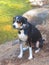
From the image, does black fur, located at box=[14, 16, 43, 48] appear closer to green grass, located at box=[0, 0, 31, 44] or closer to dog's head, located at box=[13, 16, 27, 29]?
dog's head, located at box=[13, 16, 27, 29]

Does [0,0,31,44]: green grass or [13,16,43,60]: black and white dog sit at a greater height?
[13,16,43,60]: black and white dog

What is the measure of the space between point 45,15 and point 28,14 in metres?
0.70

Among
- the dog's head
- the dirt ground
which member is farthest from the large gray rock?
the dog's head

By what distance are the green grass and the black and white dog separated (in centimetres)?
235

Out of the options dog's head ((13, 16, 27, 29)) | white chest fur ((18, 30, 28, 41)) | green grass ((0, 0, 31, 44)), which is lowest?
green grass ((0, 0, 31, 44))

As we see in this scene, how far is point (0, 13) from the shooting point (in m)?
11.2

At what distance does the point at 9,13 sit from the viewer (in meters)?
11.2

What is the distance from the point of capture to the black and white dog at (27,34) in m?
6.02

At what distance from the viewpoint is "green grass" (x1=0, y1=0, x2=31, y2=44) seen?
30.8 feet

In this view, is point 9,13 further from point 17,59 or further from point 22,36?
point 22,36

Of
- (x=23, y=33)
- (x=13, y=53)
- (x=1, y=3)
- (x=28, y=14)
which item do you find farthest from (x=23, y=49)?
(x=1, y=3)

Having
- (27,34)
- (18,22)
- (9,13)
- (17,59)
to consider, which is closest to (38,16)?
(9,13)

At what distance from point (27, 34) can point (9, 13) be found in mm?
5100

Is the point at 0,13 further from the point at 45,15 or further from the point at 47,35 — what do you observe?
the point at 47,35
